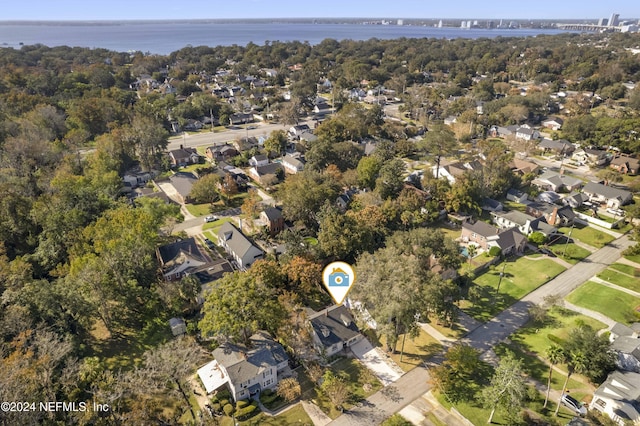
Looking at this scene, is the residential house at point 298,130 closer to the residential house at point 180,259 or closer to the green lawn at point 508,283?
the residential house at point 180,259

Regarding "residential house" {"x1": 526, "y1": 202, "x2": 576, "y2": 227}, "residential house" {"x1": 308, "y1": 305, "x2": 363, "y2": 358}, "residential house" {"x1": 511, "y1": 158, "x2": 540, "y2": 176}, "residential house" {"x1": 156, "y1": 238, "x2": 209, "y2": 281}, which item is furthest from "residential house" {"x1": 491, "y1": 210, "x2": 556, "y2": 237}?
"residential house" {"x1": 156, "y1": 238, "x2": 209, "y2": 281}

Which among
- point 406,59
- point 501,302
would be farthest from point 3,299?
point 406,59

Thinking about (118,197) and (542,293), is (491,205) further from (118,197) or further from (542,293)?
(118,197)

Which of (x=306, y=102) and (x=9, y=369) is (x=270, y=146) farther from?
(x=9, y=369)

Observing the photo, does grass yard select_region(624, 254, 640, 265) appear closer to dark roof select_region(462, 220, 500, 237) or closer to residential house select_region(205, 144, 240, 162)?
dark roof select_region(462, 220, 500, 237)

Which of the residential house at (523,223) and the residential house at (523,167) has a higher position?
the residential house at (523,167)

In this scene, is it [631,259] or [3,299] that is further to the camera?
[631,259]

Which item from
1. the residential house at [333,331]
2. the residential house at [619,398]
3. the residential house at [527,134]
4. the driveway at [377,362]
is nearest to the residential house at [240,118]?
the residential house at [527,134]
